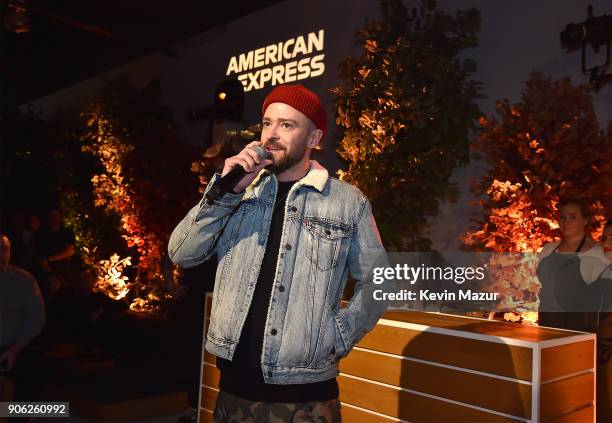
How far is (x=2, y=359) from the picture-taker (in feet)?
12.0

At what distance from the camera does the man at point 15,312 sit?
145 inches

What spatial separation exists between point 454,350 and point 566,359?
525 millimetres

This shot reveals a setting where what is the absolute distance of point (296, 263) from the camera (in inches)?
64.4

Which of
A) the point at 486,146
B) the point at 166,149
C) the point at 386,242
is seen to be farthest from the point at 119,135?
the point at 486,146

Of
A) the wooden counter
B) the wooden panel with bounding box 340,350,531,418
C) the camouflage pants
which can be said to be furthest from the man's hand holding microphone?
the wooden panel with bounding box 340,350,531,418

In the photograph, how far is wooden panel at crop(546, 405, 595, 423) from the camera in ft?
8.66

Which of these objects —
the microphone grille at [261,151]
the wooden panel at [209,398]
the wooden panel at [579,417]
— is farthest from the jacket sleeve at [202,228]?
the wooden panel at [209,398]

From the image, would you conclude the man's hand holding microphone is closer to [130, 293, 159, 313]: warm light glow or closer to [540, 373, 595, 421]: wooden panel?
[540, 373, 595, 421]: wooden panel

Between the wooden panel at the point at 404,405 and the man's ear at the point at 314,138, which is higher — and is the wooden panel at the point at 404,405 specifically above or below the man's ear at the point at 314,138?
below

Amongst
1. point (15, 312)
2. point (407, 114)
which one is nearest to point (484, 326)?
point (407, 114)

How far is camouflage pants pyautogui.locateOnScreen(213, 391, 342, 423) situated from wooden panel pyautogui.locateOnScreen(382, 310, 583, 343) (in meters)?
1.36

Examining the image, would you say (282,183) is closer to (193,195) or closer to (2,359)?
(2,359)

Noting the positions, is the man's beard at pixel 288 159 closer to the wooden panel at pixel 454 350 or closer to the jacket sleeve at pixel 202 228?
the jacket sleeve at pixel 202 228

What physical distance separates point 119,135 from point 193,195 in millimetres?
1780
